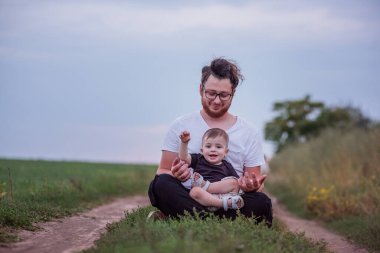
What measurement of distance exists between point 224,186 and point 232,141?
690 millimetres

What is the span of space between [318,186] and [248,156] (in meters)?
9.05

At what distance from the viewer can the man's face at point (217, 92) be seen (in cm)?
731

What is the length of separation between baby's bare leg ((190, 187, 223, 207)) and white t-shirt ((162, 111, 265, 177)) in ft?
2.13

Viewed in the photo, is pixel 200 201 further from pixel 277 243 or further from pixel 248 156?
pixel 277 243

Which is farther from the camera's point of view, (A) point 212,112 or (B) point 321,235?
(B) point 321,235

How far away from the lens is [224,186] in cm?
698

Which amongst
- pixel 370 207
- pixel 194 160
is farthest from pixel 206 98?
pixel 370 207

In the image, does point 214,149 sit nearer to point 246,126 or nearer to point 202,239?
point 246,126

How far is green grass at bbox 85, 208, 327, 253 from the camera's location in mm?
4910

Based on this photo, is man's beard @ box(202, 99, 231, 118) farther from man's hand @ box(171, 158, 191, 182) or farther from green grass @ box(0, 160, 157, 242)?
green grass @ box(0, 160, 157, 242)

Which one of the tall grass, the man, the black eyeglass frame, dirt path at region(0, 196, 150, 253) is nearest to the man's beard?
the man

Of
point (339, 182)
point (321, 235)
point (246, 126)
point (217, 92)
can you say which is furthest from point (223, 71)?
→ point (339, 182)

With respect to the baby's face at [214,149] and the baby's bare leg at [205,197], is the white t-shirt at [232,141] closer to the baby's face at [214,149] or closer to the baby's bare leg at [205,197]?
the baby's face at [214,149]

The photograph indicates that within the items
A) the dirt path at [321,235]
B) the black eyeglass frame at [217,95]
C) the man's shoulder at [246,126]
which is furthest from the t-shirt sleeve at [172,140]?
the dirt path at [321,235]
